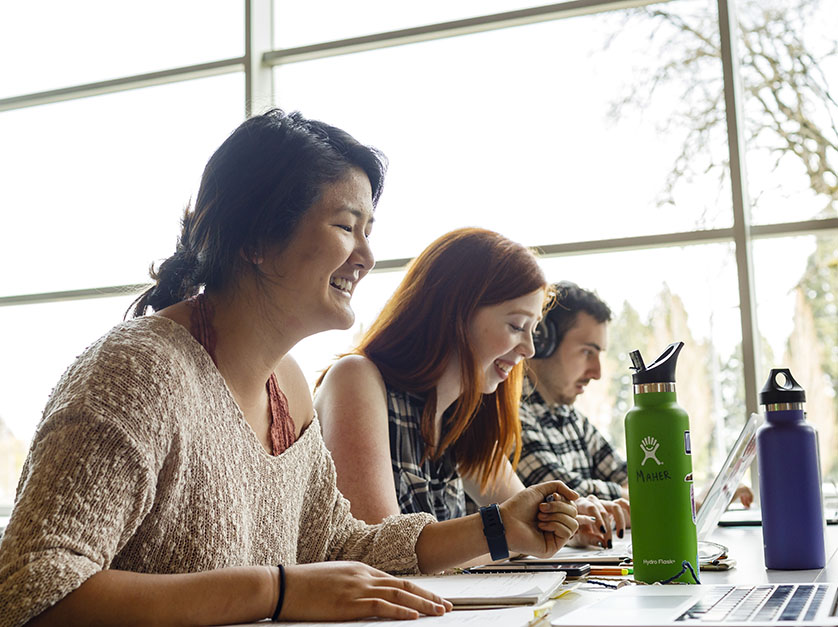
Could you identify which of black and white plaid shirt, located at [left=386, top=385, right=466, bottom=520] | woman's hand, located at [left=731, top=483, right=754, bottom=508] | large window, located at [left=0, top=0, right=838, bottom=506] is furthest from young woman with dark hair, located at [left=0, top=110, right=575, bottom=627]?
large window, located at [left=0, top=0, right=838, bottom=506]

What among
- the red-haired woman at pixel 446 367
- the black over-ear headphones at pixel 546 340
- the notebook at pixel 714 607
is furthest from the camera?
the black over-ear headphones at pixel 546 340

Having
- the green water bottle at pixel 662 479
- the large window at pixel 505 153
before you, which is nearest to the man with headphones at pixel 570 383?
the large window at pixel 505 153

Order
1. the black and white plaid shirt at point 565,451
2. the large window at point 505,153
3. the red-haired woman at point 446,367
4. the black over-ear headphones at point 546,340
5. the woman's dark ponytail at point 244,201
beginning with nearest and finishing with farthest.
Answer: the woman's dark ponytail at point 244,201 < the red-haired woman at point 446,367 < the black and white plaid shirt at point 565,451 < the black over-ear headphones at point 546,340 < the large window at point 505,153

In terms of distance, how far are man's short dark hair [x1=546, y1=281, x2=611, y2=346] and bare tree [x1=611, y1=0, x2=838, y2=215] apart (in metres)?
0.73

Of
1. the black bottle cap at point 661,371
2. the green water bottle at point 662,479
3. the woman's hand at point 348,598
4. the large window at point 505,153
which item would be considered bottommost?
the woman's hand at point 348,598

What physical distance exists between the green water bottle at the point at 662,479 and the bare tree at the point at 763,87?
2.40 metres

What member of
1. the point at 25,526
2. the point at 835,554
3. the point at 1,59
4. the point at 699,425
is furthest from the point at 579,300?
the point at 1,59

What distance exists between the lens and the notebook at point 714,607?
0.75 metres

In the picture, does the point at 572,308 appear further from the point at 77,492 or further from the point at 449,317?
the point at 77,492

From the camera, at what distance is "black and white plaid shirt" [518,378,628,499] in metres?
2.48

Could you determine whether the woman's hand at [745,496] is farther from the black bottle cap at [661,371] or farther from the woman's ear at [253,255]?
the woman's ear at [253,255]

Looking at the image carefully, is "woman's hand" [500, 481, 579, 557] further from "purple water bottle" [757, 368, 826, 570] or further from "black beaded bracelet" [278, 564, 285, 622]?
"black beaded bracelet" [278, 564, 285, 622]

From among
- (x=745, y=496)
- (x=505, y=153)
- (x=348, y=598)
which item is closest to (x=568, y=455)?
(x=745, y=496)

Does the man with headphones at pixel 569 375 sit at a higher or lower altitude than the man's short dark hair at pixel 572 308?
lower
